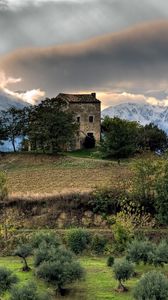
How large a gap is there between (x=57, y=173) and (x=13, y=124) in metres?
18.8

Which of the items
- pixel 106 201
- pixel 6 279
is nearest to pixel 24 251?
pixel 6 279

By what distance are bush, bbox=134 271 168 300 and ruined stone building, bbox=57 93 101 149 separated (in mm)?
64336

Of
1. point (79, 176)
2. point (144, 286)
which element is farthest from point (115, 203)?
point (144, 286)

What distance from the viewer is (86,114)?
9950cm

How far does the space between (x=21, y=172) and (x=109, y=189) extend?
1893 cm

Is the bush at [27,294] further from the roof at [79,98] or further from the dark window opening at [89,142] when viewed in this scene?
the roof at [79,98]

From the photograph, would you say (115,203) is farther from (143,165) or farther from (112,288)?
(112,288)

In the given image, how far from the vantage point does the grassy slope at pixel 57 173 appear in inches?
2653

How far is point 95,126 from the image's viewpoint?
99.8m

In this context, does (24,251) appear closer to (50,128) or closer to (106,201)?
(106,201)

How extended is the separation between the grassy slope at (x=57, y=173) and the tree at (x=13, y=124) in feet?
16.6

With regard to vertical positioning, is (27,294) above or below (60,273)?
above

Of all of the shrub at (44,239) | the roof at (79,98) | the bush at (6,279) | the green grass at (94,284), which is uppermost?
the roof at (79,98)

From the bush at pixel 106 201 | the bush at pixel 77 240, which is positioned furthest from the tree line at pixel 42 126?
the bush at pixel 77 240
